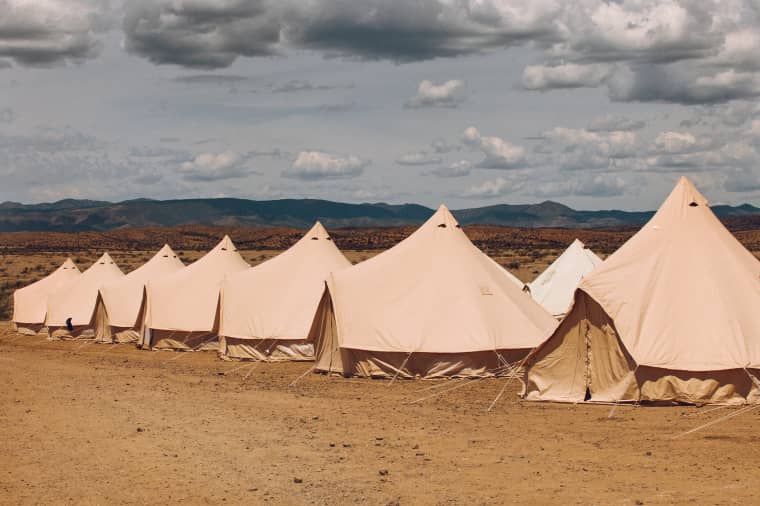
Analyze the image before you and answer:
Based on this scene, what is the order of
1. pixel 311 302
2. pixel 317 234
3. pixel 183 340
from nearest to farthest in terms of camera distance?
pixel 311 302 < pixel 317 234 < pixel 183 340

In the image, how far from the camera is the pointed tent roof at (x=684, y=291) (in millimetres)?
16938

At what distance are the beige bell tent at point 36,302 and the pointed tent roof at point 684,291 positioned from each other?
79.5 feet

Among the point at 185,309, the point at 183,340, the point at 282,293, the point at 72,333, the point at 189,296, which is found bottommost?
the point at 72,333

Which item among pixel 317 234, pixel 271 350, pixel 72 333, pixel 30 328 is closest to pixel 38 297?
pixel 30 328

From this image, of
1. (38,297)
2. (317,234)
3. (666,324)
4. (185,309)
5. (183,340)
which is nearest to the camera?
(666,324)

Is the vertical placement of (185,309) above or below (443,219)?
below

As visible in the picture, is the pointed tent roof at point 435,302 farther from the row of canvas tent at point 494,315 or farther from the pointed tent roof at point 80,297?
the pointed tent roof at point 80,297

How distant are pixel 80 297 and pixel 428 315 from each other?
17.8 m

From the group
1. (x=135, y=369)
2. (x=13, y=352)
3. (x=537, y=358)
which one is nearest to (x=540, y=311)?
(x=537, y=358)

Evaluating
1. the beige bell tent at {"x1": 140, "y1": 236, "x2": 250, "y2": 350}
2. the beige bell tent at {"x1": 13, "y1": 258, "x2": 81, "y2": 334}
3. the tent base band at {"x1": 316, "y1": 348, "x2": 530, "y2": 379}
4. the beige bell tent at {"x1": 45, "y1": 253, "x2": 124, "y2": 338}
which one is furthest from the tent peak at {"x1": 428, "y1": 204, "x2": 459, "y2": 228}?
the beige bell tent at {"x1": 13, "y1": 258, "x2": 81, "y2": 334}

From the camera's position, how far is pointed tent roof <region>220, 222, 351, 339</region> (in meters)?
26.4

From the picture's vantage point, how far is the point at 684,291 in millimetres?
17844

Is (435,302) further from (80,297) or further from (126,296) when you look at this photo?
(80,297)

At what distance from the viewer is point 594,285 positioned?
17.9m
